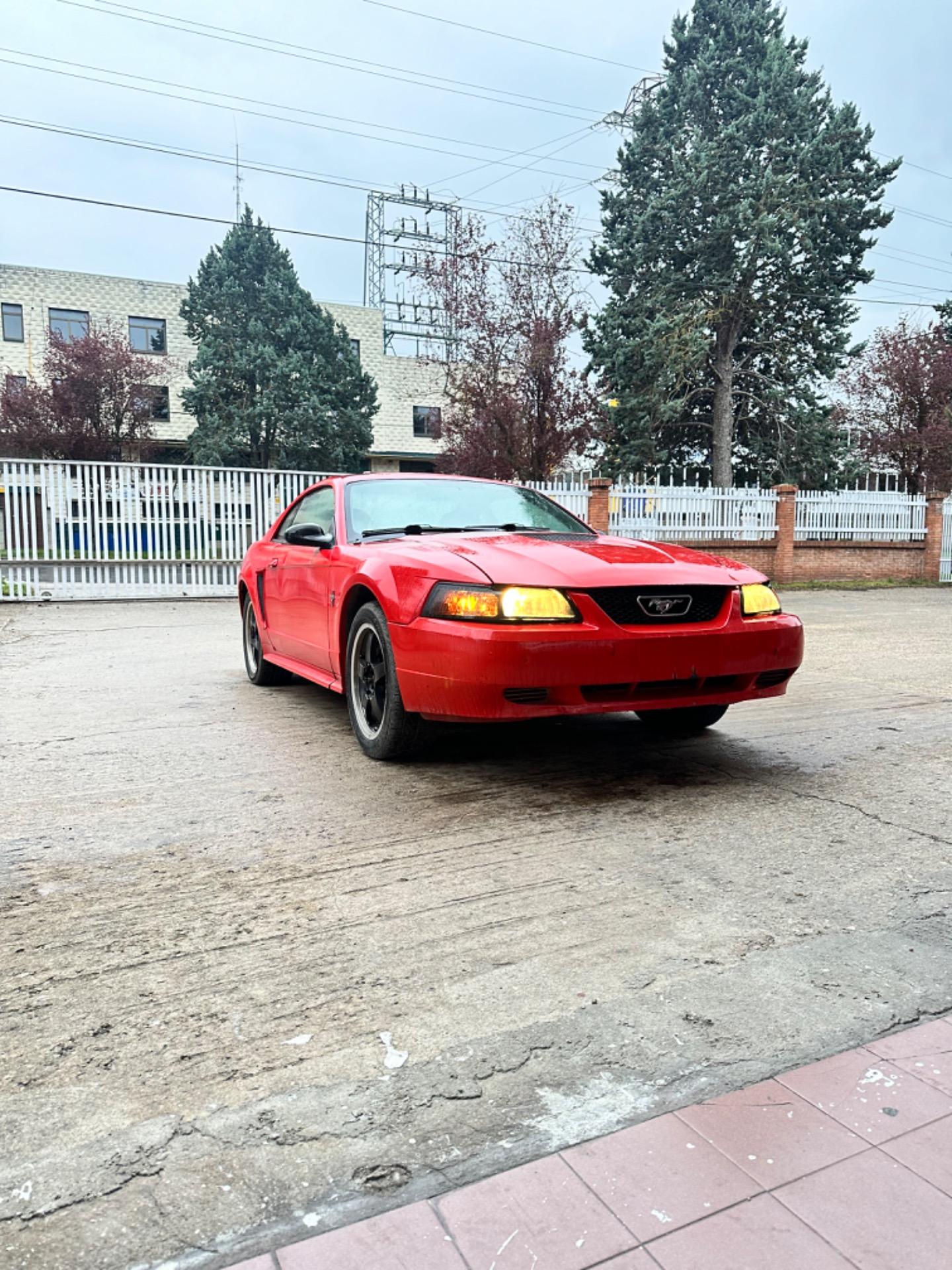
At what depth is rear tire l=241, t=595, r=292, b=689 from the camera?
6.98 meters

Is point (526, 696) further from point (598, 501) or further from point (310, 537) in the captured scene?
point (598, 501)

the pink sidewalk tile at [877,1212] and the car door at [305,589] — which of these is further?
the car door at [305,589]

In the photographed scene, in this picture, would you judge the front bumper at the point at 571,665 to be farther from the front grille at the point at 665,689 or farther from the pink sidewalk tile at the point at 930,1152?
the pink sidewalk tile at the point at 930,1152

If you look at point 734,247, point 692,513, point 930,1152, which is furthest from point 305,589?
point 734,247

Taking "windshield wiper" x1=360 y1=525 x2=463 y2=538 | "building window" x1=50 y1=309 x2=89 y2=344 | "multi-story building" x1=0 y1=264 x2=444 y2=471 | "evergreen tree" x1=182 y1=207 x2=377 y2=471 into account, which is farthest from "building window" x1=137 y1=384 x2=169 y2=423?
"windshield wiper" x1=360 y1=525 x2=463 y2=538

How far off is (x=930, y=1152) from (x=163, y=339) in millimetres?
45640

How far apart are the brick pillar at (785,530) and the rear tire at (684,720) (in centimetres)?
1797

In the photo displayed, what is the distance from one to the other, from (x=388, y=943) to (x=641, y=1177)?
1.11 meters

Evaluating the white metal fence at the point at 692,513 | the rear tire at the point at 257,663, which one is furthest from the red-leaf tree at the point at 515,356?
the rear tire at the point at 257,663

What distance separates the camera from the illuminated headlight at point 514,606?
12.8ft

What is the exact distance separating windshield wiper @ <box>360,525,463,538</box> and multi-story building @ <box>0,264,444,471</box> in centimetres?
3091

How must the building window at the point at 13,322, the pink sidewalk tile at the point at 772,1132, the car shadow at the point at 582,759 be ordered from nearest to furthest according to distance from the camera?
the pink sidewalk tile at the point at 772,1132 < the car shadow at the point at 582,759 < the building window at the point at 13,322

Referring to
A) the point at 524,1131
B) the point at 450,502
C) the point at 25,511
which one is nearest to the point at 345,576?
the point at 450,502

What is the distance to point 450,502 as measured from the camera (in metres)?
5.49
